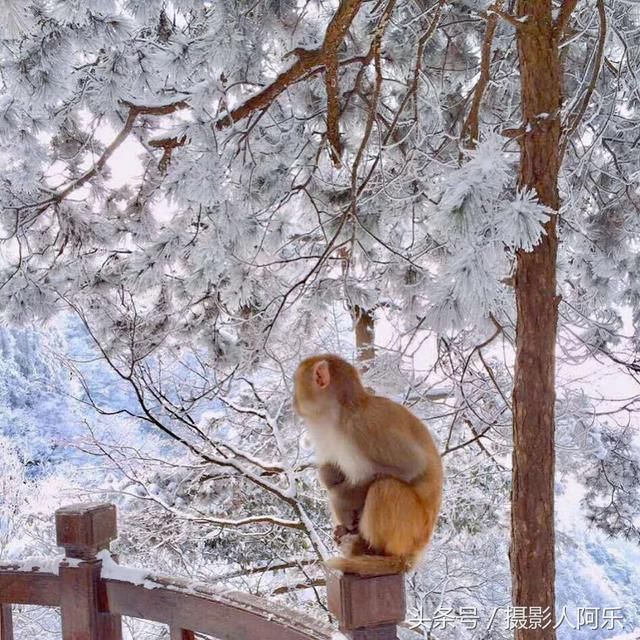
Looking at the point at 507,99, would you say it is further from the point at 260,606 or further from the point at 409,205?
the point at 260,606

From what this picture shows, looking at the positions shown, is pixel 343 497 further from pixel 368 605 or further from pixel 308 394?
pixel 368 605

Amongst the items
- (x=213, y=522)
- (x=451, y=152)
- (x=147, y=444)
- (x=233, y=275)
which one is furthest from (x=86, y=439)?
(x=451, y=152)

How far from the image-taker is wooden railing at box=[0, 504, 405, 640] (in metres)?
1.22

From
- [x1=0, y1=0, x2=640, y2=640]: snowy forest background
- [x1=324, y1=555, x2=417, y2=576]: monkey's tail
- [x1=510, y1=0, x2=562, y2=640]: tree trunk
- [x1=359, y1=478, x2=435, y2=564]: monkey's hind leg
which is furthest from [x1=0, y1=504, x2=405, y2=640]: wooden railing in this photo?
[x1=510, y1=0, x2=562, y2=640]: tree trunk

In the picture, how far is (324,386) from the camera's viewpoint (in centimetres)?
184

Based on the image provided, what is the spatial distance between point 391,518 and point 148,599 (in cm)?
70

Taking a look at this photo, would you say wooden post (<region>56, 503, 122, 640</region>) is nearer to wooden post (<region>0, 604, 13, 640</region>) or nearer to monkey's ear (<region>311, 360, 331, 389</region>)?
wooden post (<region>0, 604, 13, 640</region>)

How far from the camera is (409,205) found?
12.0 ft

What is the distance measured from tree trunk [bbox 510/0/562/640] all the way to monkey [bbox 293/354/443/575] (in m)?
0.73

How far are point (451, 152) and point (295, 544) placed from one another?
347 centimetres

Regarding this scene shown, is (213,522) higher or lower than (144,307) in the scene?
lower

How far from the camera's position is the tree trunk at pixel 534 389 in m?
2.41

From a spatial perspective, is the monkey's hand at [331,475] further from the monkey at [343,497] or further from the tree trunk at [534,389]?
the tree trunk at [534,389]

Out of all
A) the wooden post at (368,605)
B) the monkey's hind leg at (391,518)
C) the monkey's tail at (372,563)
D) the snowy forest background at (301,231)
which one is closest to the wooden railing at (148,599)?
the wooden post at (368,605)
